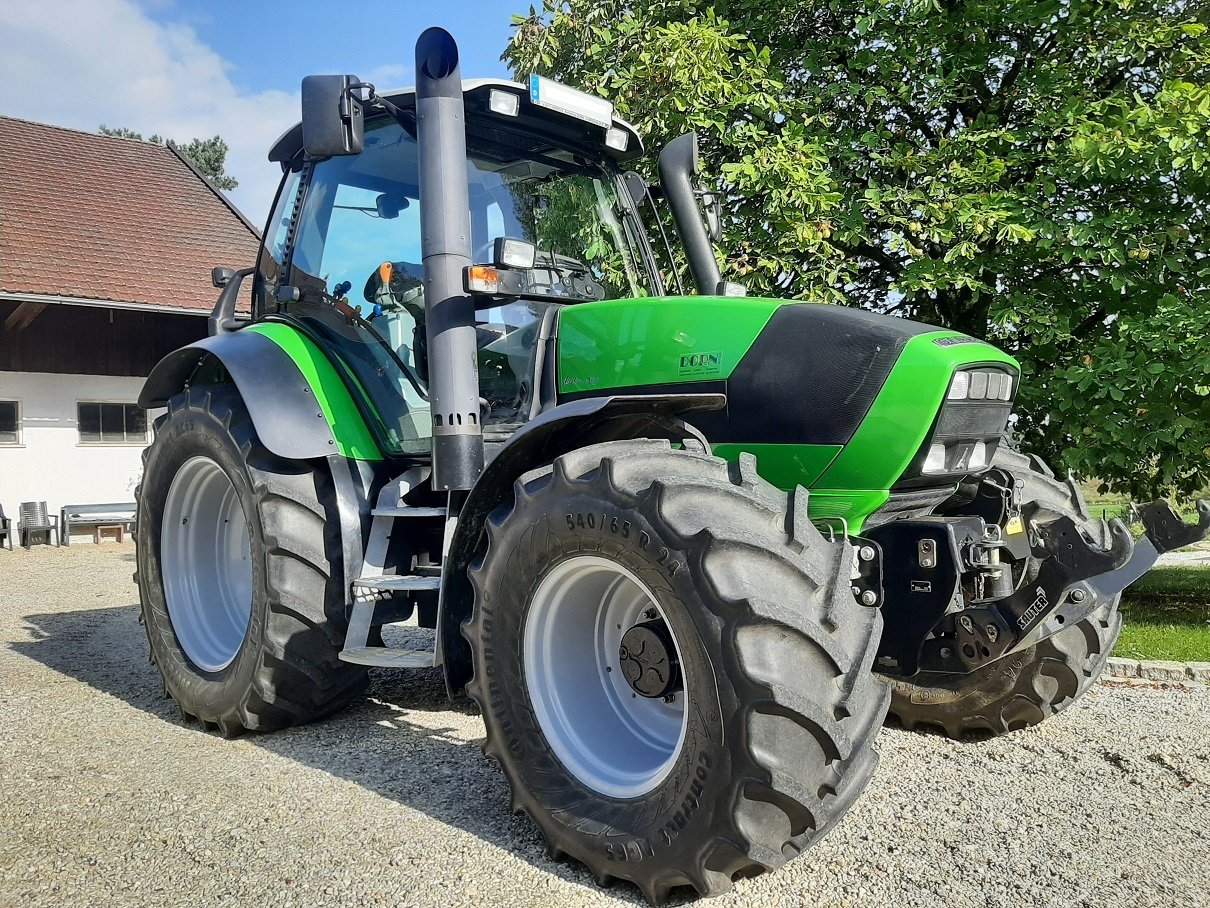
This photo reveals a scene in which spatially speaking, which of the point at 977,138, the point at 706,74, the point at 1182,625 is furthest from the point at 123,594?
the point at 1182,625

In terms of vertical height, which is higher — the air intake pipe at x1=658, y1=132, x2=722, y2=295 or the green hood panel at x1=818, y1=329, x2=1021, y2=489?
the air intake pipe at x1=658, y1=132, x2=722, y2=295

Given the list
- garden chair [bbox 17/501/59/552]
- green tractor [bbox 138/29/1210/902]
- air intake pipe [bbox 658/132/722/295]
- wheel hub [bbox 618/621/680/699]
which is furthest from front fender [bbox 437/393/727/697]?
garden chair [bbox 17/501/59/552]

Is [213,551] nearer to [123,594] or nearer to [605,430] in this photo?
[605,430]

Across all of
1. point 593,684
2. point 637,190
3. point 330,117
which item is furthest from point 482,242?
point 593,684

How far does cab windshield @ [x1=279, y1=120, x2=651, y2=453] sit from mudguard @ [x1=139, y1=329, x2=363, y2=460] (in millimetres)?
216

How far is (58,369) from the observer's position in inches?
567

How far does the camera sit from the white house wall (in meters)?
14.1

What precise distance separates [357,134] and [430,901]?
256 cm

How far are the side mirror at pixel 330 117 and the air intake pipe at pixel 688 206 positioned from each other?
1.28m

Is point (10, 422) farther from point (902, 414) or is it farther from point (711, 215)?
point (902, 414)

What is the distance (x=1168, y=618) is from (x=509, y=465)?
6627 millimetres

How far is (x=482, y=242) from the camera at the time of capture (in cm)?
422

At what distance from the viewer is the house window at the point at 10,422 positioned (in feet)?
46.1

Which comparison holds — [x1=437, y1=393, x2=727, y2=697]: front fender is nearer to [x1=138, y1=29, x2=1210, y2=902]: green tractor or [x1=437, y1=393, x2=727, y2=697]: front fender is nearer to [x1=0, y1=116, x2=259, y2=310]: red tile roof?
[x1=138, y1=29, x2=1210, y2=902]: green tractor
